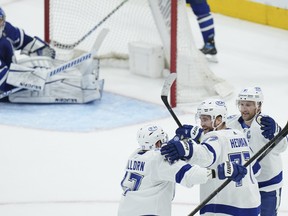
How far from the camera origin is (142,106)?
7.71 m

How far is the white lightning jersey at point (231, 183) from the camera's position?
442cm

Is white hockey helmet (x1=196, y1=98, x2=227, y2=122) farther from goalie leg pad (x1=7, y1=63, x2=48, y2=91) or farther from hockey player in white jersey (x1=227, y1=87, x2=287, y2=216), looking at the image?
goalie leg pad (x1=7, y1=63, x2=48, y2=91)

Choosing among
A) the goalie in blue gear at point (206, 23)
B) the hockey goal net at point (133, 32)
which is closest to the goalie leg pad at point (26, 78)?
the hockey goal net at point (133, 32)

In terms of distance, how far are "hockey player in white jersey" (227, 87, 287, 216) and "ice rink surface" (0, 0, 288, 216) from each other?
77 centimetres

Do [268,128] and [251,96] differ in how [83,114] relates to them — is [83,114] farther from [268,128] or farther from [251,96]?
[268,128]

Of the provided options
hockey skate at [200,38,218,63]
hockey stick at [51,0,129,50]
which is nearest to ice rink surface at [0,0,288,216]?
hockey skate at [200,38,218,63]

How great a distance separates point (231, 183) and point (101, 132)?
270 cm

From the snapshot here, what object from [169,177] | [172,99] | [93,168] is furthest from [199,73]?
[169,177]

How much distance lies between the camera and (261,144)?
15.8ft

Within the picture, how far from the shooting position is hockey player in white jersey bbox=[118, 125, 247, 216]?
4.29m

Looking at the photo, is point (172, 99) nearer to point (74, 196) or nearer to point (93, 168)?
point (93, 168)

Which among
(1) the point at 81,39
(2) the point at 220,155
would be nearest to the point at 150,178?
(2) the point at 220,155

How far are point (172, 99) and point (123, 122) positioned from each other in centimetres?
47

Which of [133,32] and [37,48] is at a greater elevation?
[133,32]
